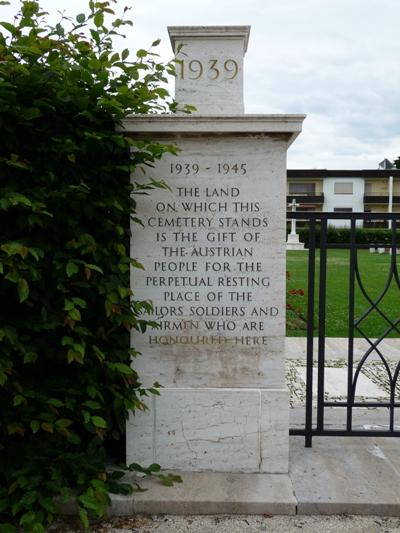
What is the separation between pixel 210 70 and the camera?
3121 mm

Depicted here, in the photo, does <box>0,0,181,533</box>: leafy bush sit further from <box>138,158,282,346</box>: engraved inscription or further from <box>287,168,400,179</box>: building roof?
<box>287,168,400,179</box>: building roof

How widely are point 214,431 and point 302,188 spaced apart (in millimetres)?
53751

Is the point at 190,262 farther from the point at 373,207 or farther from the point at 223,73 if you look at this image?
the point at 373,207

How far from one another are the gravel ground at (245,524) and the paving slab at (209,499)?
0.03 m

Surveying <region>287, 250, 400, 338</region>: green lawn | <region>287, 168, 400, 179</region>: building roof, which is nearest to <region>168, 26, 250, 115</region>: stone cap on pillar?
<region>287, 250, 400, 338</region>: green lawn

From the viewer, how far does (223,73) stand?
10.2ft

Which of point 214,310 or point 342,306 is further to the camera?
point 342,306

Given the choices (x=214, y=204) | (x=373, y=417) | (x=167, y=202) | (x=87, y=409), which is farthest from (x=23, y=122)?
(x=373, y=417)

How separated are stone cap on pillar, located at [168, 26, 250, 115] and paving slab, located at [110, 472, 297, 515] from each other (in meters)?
2.16

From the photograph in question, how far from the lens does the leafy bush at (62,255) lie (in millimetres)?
2469

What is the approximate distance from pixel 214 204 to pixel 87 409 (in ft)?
4.39

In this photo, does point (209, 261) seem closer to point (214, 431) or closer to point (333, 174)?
point (214, 431)

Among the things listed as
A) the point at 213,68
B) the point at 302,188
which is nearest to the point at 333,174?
the point at 302,188

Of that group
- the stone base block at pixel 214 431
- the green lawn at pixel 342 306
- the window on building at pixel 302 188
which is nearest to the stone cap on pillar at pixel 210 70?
the stone base block at pixel 214 431
